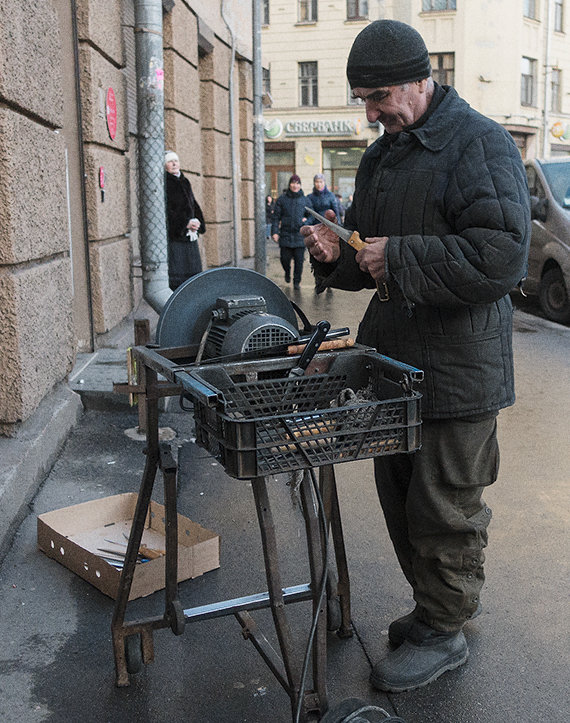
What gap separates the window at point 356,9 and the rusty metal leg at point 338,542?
106 ft

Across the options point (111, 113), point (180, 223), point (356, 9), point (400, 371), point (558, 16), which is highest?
point (558, 16)

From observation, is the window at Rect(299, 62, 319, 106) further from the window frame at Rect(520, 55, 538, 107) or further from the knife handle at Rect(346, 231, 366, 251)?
the knife handle at Rect(346, 231, 366, 251)

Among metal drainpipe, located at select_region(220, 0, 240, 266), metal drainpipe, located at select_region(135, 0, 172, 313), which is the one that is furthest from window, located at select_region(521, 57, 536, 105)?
metal drainpipe, located at select_region(135, 0, 172, 313)

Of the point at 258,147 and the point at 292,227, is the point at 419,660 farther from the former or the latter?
the point at 258,147

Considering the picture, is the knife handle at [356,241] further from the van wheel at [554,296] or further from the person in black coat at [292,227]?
the person in black coat at [292,227]

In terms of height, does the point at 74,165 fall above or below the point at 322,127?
below

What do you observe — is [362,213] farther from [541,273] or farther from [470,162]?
[541,273]

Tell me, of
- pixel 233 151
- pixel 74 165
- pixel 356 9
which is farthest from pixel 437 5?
pixel 74 165

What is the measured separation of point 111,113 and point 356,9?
28.2 m

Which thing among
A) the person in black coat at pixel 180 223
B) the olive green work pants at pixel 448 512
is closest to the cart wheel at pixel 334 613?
the olive green work pants at pixel 448 512

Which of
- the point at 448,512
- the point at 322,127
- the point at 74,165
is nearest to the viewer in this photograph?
the point at 448,512

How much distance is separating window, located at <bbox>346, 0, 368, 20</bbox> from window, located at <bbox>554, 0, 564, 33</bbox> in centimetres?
802

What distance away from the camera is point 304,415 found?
2135mm

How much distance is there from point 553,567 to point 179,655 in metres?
1.67
